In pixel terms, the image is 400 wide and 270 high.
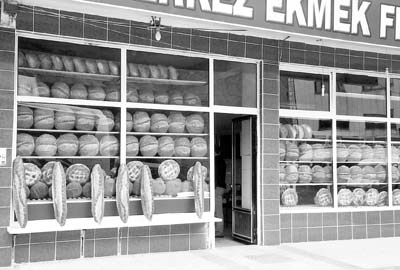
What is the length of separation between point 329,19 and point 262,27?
3.95 feet

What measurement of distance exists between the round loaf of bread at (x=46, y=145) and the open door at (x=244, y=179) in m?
3.40

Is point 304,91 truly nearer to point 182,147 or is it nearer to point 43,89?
point 182,147

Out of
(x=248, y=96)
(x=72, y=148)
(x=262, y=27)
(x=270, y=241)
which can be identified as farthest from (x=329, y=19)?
(x=72, y=148)

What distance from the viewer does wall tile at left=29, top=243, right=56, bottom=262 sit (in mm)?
7145

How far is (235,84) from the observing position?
29.0 ft

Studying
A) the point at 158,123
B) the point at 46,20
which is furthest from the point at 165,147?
the point at 46,20

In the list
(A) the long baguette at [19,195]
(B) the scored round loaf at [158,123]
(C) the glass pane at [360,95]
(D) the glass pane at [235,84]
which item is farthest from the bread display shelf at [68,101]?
(C) the glass pane at [360,95]

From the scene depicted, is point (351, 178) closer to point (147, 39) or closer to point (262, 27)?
point (262, 27)

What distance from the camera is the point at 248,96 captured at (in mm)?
8977

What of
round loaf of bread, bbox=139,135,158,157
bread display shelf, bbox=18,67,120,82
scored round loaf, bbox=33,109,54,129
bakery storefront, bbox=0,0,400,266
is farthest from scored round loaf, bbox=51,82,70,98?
round loaf of bread, bbox=139,135,158,157

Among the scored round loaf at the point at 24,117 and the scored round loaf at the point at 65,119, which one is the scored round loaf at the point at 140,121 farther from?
the scored round loaf at the point at 24,117

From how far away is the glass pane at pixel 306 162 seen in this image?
367 inches

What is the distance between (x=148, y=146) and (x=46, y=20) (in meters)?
2.43

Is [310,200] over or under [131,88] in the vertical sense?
under
